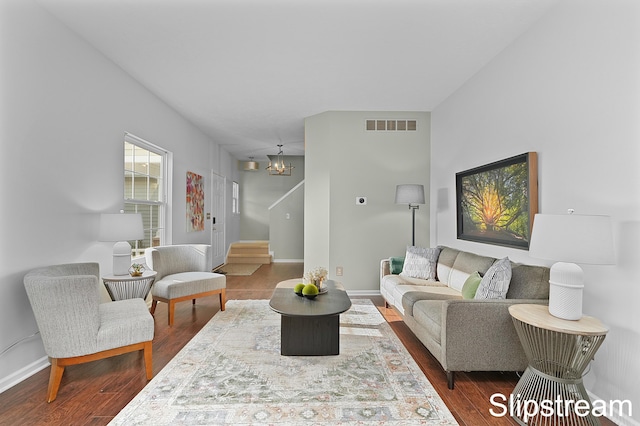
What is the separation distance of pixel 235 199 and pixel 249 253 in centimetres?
184

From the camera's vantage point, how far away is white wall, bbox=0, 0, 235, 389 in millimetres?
2432

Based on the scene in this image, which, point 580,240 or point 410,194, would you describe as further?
point 410,194

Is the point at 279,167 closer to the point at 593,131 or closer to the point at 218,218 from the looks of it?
the point at 218,218

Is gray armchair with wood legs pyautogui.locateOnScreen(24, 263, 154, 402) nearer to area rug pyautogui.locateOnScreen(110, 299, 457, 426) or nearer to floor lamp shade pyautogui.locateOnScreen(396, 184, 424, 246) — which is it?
area rug pyautogui.locateOnScreen(110, 299, 457, 426)

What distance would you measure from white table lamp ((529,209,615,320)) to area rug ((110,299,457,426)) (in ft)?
3.14

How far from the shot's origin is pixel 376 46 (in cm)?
321

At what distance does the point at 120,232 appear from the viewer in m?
3.19

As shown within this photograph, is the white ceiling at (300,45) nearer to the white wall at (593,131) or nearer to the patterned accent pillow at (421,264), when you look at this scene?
the white wall at (593,131)

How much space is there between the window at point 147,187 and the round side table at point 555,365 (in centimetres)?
415

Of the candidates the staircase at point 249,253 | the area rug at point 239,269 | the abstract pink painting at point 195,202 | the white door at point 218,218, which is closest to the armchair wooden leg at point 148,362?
the abstract pink painting at point 195,202

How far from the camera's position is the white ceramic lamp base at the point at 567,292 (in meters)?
2.00

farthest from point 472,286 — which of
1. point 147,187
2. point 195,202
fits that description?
point 195,202

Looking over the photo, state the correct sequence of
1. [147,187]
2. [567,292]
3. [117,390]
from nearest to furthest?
[567,292] < [117,390] < [147,187]

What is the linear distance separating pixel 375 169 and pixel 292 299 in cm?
283
